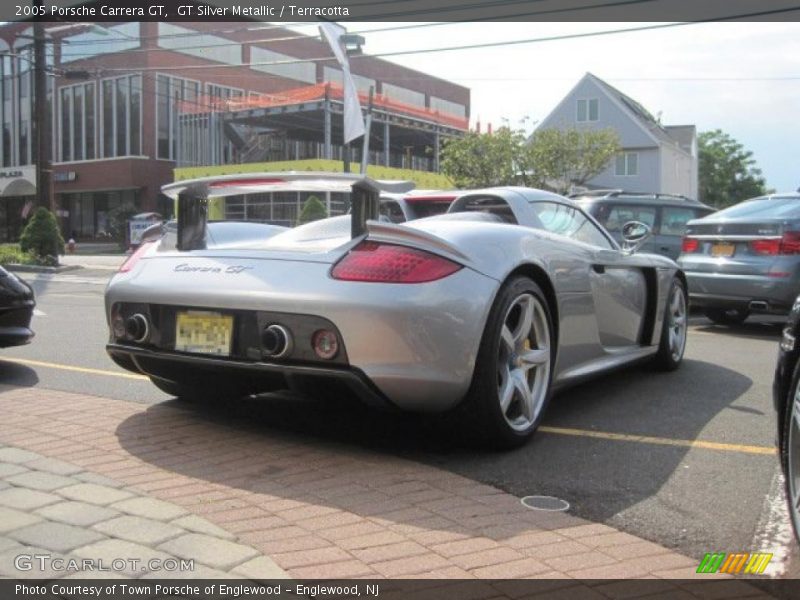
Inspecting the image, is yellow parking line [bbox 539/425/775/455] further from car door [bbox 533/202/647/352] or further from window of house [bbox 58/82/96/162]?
window of house [bbox 58/82/96/162]

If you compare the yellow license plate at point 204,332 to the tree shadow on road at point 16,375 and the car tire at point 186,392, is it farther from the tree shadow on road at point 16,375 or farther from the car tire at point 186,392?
the tree shadow on road at point 16,375

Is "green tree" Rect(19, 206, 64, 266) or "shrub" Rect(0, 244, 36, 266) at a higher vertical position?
"green tree" Rect(19, 206, 64, 266)

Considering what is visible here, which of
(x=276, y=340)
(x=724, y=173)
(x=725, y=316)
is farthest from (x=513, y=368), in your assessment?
(x=724, y=173)

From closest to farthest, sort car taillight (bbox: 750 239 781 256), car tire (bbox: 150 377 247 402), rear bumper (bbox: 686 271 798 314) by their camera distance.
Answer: car tire (bbox: 150 377 247 402)
rear bumper (bbox: 686 271 798 314)
car taillight (bbox: 750 239 781 256)

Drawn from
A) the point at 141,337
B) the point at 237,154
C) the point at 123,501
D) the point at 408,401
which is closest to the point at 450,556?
the point at 408,401

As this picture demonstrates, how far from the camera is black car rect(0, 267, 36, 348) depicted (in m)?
5.47

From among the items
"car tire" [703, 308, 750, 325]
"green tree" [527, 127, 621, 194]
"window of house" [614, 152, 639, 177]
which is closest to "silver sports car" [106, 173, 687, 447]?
"car tire" [703, 308, 750, 325]

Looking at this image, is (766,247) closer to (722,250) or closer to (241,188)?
(722,250)

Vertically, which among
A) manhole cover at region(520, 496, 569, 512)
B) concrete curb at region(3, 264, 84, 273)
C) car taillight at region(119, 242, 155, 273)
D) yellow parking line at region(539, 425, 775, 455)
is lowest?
concrete curb at region(3, 264, 84, 273)

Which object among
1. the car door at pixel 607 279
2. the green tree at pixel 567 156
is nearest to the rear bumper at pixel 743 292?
the car door at pixel 607 279

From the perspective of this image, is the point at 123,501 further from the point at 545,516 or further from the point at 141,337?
the point at 545,516

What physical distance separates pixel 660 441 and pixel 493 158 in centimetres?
3377

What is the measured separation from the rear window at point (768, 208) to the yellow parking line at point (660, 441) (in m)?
4.69

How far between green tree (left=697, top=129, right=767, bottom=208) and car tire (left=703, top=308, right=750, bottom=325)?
7696 cm
